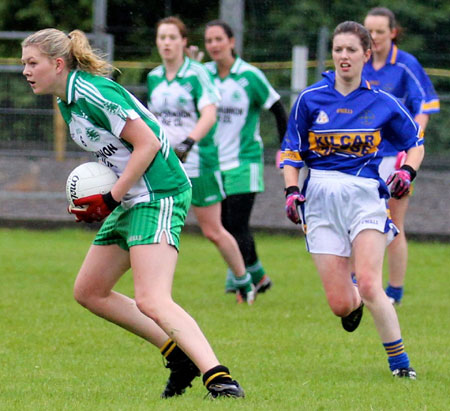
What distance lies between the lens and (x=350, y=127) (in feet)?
18.7

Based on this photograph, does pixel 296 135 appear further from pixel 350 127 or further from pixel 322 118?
pixel 350 127

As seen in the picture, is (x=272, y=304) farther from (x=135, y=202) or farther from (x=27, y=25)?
(x=27, y=25)

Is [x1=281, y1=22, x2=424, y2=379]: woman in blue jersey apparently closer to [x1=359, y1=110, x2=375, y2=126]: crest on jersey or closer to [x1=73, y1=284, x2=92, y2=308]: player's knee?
[x1=359, y1=110, x2=375, y2=126]: crest on jersey

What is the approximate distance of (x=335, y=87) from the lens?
5793mm

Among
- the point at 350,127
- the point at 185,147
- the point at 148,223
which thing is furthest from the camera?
the point at 185,147

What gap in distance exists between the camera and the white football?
4.93 metres

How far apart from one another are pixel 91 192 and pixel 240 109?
4.19 meters

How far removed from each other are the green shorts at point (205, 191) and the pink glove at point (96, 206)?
11.0 feet

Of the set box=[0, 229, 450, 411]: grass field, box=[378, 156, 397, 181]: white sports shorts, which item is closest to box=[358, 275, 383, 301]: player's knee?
box=[0, 229, 450, 411]: grass field

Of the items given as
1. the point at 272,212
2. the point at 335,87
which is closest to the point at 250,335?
the point at 335,87

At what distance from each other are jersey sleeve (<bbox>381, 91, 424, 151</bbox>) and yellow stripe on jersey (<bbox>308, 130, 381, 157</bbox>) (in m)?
0.12

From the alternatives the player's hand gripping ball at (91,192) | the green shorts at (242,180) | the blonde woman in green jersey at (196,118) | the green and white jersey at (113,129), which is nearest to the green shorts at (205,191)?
the blonde woman in green jersey at (196,118)

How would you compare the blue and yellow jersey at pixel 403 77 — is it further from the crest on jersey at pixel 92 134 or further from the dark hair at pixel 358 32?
the crest on jersey at pixel 92 134

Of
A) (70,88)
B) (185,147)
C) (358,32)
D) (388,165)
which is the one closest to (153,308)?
(70,88)
